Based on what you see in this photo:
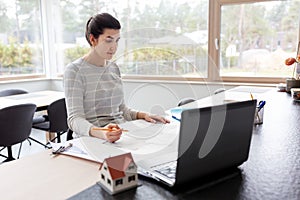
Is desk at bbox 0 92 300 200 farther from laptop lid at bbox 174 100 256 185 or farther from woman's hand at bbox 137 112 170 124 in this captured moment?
woman's hand at bbox 137 112 170 124

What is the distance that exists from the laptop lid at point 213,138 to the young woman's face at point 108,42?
758 mm

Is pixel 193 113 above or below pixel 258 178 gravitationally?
above

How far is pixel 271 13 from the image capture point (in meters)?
3.38

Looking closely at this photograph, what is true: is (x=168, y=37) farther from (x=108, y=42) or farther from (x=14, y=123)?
(x=14, y=123)

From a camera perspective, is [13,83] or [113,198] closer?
[113,198]

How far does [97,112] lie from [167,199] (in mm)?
898

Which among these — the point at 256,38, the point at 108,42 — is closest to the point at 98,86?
the point at 108,42

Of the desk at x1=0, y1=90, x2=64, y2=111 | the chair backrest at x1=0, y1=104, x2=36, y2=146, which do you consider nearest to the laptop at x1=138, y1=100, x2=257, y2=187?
the chair backrest at x1=0, y1=104, x2=36, y2=146

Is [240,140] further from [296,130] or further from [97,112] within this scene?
[97,112]

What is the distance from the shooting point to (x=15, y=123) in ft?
7.80

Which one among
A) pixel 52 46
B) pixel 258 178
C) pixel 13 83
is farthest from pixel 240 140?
pixel 52 46

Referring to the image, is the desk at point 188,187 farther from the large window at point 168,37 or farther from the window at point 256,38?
the window at point 256,38

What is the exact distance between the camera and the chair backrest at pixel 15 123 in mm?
2295

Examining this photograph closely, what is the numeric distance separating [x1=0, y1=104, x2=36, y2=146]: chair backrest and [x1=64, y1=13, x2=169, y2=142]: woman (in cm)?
115
